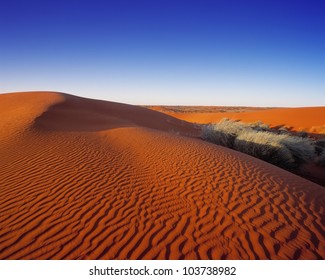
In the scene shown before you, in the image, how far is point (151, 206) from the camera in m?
4.67

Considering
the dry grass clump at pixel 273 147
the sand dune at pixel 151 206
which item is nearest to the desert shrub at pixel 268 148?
the dry grass clump at pixel 273 147

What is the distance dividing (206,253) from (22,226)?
3.25 m

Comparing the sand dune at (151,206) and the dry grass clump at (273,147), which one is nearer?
the sand dune at (151,206)

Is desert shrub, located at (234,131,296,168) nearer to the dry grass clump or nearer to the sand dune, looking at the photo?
the dry grass clump

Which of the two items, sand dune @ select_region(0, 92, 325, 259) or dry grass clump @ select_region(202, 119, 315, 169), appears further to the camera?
dry grass clump @ select_region(202, 119, 315, 169)

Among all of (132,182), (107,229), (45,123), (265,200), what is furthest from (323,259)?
(45,123)

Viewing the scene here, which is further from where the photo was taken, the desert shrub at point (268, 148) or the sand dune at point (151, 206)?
the desert shrub at point (268, 148)

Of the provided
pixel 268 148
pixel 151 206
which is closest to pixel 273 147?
pixel 268 148

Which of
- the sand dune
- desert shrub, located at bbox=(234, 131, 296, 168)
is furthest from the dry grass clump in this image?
the sand dune

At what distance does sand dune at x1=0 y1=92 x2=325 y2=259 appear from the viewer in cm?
353

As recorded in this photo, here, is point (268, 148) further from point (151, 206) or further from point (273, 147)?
point (151, 206)

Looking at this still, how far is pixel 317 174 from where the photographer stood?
10.5 metres

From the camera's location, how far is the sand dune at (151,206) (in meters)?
3.53

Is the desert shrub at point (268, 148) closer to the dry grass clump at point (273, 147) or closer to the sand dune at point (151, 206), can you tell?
the dry grass clump at point (273, 147)
